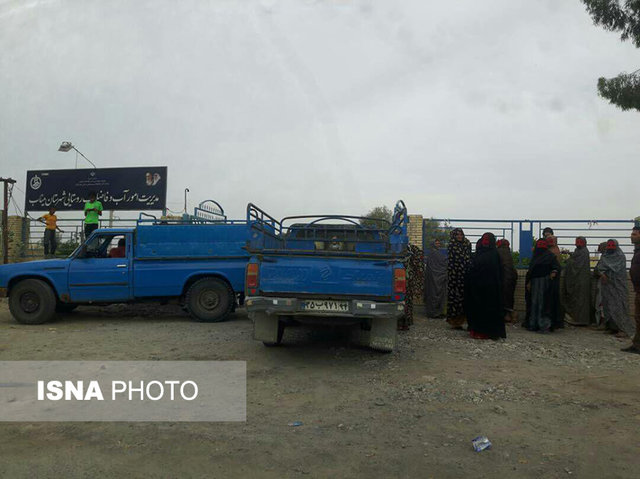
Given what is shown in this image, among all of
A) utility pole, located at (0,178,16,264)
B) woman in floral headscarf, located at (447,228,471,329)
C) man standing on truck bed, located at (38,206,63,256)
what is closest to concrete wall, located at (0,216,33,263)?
utility pole, located at (0,178,16,264)

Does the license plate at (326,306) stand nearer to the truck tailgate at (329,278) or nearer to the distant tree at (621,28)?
the truck tailgate at (329,278)

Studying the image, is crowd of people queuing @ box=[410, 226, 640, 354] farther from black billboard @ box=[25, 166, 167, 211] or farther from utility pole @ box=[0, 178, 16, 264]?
black billboard @ box=[25, 166, 167, 211]

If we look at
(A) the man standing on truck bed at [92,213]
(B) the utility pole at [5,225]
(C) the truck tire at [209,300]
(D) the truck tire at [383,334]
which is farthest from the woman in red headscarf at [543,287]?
(B) the utility pole at [5,225]

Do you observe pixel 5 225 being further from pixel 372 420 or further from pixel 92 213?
pixel 372 420

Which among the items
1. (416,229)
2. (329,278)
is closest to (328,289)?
(329,278)

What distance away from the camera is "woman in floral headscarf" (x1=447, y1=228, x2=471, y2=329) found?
318 inches

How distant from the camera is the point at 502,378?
5.08 metres

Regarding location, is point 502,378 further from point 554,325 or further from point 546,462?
point 554,325

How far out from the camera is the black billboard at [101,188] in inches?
742

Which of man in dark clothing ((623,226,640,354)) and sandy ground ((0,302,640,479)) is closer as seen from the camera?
sandy ground ((0,302,640,479))

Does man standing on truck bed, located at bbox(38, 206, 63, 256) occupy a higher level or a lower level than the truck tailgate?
higher

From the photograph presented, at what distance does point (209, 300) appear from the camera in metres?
8.43

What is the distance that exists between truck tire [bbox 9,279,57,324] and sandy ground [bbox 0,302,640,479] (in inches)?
47.9

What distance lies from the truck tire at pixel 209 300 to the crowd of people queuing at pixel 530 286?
3017mm
